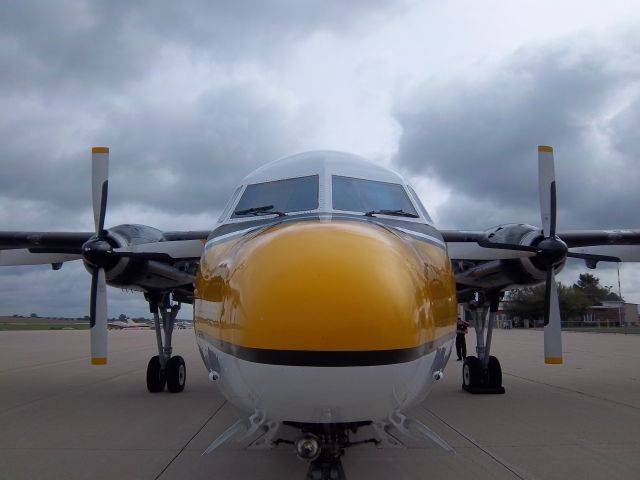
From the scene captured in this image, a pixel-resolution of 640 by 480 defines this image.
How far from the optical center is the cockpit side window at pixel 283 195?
16.9 feet

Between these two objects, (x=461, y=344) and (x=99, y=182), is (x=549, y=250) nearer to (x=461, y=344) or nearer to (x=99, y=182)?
(x=99, y=182)

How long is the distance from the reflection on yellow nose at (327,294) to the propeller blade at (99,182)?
226 inches

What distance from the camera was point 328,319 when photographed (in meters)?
2.92

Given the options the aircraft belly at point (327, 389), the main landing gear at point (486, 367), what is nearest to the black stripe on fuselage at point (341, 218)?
the aircraft belly at point (327, 389)

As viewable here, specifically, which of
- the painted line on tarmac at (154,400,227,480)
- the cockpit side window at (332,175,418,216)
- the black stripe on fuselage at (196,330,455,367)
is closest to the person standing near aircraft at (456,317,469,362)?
the painted line on tarmac at (154,400,227,480)

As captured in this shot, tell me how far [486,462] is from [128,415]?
5.64 m

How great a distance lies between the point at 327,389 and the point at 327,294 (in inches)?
20.3

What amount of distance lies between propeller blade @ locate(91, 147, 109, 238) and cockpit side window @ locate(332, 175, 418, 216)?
16.5 feet

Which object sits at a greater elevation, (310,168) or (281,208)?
(310,168)

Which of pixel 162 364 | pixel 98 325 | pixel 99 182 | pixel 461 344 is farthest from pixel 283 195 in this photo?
pixel 461 344

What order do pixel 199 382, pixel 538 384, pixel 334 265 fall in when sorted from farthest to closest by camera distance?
pixel 199 382 → pixel 538 384 → pixel 334 265

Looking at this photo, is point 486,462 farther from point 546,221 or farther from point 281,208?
point 546,221

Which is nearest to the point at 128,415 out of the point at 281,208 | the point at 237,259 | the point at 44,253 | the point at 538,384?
the point at 44,253

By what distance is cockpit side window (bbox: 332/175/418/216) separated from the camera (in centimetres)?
511
